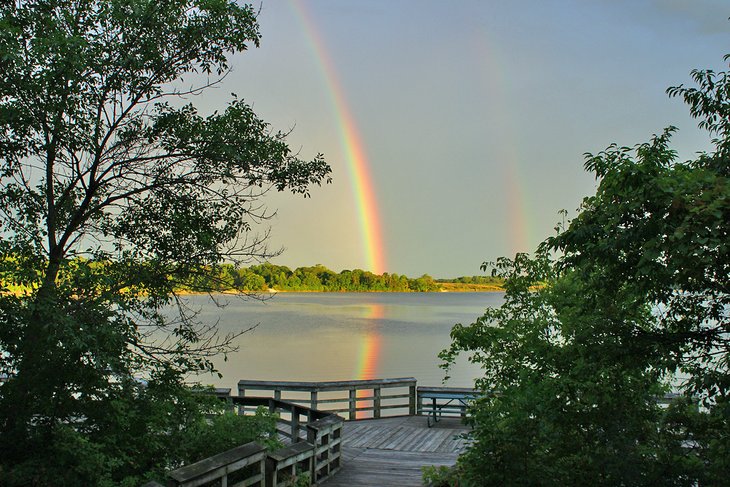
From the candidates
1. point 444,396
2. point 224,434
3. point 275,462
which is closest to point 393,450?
point 444,396

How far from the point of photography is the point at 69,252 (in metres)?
6.95

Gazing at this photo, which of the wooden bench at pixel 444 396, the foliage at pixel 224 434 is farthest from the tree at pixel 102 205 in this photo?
the wooden bench at pixel 444 396

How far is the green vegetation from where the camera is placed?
13.1ft

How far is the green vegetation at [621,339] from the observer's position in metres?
4.00

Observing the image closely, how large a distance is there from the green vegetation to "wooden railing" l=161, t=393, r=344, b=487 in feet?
6.16

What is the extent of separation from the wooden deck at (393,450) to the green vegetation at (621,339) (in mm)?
1286

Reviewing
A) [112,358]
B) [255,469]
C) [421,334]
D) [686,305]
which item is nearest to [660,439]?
[686,305]

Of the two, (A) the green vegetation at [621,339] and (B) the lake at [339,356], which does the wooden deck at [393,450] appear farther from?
(B) the lake at [339,356]

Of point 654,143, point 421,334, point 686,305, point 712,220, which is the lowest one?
point 421,334

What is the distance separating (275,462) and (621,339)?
4063mm

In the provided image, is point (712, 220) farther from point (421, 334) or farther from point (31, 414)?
point (421, 334)

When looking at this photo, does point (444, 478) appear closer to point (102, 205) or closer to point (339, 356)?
point (102, 205)

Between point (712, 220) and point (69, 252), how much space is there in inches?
245

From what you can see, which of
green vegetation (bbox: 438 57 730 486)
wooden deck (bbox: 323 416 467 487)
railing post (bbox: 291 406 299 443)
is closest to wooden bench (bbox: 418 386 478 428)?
wooden deck (bbox: 323 416 467 487)
